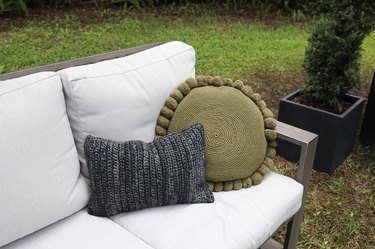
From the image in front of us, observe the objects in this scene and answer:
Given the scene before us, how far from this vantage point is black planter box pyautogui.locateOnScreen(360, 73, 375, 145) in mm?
2891

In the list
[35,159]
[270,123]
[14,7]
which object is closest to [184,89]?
[270,123]

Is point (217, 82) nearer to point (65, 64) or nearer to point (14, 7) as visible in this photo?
point (65, 64)

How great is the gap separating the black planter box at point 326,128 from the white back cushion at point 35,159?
5.28 ft

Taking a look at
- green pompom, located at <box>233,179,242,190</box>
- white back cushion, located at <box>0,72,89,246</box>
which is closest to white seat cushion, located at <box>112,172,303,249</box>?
green pompom, located at <box>233,179,242,190</box>

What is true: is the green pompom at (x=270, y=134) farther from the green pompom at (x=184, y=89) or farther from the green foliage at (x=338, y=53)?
the green foliage at (x=338, y=53)

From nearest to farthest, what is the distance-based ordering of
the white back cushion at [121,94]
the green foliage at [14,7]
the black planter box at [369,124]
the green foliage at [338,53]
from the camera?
the white back cushion at [121,94] → the green foliage at [338,53] → the black planter box at [369,124] → the green foliage at [14,7]

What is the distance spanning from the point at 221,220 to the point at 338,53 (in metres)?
1.55

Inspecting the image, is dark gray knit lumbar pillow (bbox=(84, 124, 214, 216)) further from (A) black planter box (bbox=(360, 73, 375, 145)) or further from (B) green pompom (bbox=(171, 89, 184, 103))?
(A) black planter box (bbox=(360, 73, 375, 145))

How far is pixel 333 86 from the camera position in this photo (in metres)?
2.68

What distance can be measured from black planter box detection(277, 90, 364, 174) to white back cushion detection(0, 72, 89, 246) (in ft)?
5.28

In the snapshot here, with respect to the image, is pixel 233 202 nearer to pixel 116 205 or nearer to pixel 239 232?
pixel 239 232

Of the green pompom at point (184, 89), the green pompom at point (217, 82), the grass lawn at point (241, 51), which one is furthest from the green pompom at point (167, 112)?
the grass lawn at point (241, 51)

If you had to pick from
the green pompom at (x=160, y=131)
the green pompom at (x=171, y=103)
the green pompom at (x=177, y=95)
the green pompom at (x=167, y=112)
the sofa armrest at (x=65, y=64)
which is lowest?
the green pompom at (x=160, y=131)

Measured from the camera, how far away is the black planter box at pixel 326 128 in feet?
8.53
